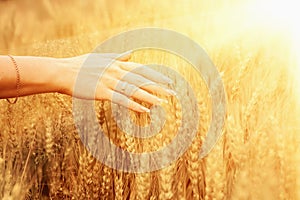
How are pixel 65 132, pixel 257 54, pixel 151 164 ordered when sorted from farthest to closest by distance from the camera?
pixel 65 132
pixel 257 54
pixel 151 164

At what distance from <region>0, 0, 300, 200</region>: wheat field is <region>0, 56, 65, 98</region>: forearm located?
91 mm

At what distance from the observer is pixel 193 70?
1.46 metres

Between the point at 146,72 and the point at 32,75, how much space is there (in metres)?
0.31

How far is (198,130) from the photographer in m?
1.29

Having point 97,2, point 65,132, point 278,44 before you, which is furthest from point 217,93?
point 97,2

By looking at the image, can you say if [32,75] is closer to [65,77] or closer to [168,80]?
[65,77]

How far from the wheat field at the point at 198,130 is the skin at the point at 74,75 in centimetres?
5

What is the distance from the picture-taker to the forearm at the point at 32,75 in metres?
1.55

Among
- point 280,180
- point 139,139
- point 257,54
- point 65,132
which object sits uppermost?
point 257,54

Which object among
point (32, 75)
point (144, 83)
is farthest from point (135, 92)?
point (32, 75)

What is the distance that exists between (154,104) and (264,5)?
26.0 inches

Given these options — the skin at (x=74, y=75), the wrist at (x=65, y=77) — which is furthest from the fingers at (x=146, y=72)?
the wrist at (x=65, y=77)

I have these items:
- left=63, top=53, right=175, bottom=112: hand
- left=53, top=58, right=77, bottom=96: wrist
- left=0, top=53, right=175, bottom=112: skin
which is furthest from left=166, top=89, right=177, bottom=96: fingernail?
left=53, top=58, right=77, bottom=96: wrist

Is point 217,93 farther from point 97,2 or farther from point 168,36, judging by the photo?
point 97,2
